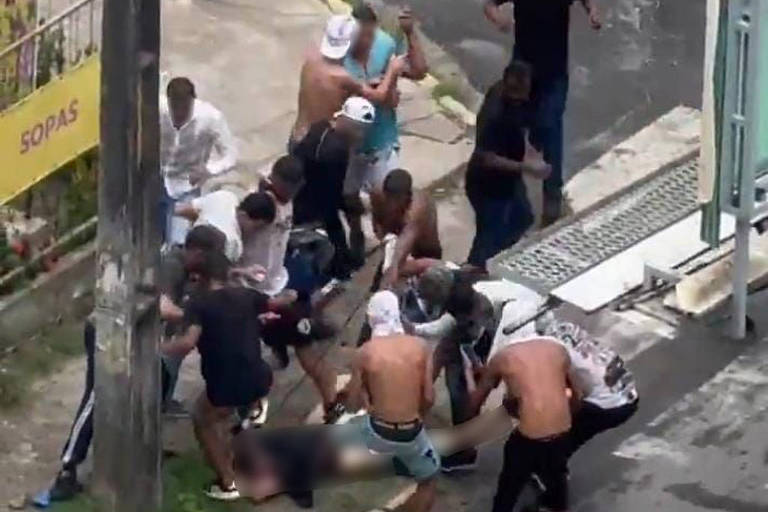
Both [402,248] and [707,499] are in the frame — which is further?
[402,248]

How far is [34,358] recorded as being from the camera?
483 inches

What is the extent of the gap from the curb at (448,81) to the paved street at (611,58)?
0.07m

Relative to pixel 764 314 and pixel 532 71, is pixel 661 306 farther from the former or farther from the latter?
pixel 532 71

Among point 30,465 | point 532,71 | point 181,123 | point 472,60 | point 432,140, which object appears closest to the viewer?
point 30,465

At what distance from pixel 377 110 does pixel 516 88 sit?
813 mm

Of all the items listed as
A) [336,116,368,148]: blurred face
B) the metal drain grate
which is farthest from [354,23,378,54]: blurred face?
the metal drain grate

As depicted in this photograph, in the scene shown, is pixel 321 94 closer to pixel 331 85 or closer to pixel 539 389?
pixel 331 85

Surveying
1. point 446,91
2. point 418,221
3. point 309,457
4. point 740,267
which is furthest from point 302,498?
point 446,91

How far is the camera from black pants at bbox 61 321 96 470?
10789 millimetres

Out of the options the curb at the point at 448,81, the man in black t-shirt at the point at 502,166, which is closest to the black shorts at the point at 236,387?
the man in black t-shirt at the point at 502,166

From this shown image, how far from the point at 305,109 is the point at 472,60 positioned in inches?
131

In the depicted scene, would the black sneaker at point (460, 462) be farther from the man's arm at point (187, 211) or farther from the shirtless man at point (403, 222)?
the man's arm at point (187, 211)

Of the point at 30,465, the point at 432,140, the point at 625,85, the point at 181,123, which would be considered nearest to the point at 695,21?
the point at 625,85

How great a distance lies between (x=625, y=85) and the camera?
50.9 ft
